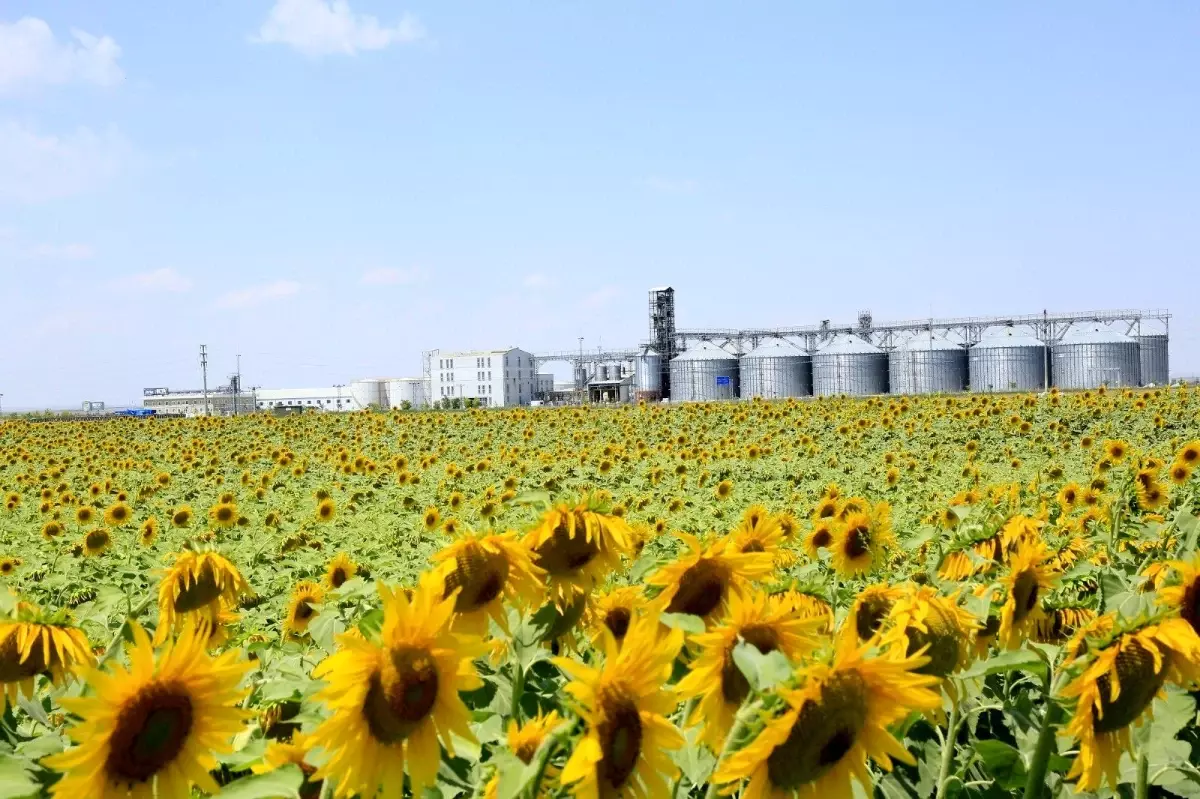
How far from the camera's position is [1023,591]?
2037 mm

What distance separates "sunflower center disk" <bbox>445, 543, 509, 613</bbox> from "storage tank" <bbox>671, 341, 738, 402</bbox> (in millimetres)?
59623

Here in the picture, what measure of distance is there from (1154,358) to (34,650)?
6441 centimetres

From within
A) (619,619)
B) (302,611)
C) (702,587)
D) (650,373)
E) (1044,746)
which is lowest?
(302,611)

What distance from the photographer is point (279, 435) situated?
19.4 meters

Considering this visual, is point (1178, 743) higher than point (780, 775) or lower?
lower

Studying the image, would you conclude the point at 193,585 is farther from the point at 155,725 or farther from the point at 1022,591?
the point at 1022,591

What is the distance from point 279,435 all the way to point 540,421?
17.2 ft

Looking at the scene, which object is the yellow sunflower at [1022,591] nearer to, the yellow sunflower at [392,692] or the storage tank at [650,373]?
the yellow sunflower at [392,692]

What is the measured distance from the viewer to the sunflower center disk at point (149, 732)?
3.58 ft

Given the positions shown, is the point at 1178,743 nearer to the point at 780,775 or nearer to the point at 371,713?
the point at 780,775

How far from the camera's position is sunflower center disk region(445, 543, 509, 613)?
1.57 m

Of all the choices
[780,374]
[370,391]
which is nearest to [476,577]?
[780,374]

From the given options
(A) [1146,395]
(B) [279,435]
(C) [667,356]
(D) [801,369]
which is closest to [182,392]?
A: (C) [667,356]

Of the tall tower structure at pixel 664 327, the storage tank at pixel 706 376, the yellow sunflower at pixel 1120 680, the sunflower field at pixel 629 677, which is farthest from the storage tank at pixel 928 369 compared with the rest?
the yellow sunflower at pixel 1120 680
